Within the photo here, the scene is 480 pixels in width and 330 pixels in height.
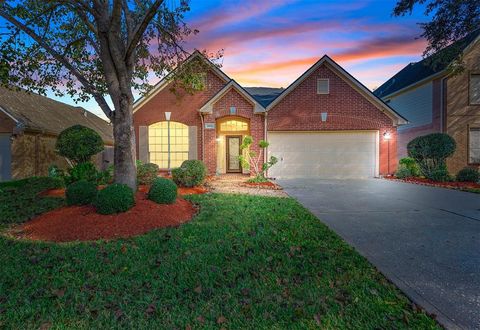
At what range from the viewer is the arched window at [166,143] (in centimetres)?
1516

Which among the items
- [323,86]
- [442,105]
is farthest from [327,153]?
[442,105]

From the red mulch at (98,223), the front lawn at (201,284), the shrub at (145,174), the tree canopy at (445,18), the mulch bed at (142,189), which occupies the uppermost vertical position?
the tree canopy at (445,18)

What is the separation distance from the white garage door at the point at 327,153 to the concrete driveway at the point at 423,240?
5.86 meters

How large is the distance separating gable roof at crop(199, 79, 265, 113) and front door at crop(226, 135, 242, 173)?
2.31 m

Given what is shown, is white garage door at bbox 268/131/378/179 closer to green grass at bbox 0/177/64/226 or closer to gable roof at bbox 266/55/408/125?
gable roof at bbox 266/55/408/125

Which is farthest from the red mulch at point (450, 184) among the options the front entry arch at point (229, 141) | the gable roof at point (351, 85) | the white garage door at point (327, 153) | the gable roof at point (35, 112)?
the gable roof at point (35, 112)

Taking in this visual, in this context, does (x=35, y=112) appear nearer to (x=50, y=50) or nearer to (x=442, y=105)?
(x=50, y=50)

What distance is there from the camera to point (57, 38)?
28.9ft

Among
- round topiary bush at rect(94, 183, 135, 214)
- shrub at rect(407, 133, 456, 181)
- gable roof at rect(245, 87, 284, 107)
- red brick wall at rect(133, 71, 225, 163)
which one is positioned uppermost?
gable roof at rect(245, 87, 284, 107)

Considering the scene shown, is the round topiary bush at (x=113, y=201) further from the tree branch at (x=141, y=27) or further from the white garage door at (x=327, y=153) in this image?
the white garage door at (x=327, y=153)

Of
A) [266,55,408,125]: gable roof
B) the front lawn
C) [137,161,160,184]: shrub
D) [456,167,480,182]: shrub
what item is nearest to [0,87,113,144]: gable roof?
[137,161,160,184]: shrub

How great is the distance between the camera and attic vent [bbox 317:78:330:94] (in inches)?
575

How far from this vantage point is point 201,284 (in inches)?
127

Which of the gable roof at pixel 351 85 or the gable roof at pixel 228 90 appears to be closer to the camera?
the gable roof at pixel 351 85
